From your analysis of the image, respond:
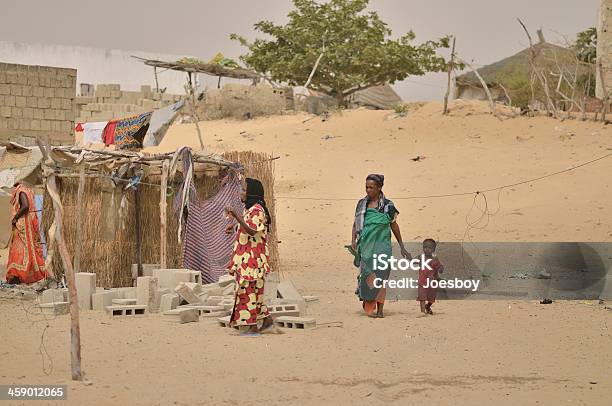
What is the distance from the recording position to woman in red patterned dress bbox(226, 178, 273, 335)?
8.41 metres

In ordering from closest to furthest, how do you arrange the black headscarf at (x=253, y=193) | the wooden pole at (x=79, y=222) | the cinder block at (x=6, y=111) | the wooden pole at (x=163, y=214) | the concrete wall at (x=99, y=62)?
the black headscarf at (x=253, y=193) → the wooden pole at (x=79, y=222) → the wooden pole at (x=163, y=214) → the cinder block at (x=6, y=111) → the concrete wall at (x=99, y=62)

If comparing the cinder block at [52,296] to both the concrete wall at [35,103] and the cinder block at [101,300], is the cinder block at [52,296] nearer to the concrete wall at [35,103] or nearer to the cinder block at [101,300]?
the cinder block at [101,300]

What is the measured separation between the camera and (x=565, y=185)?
18953 millimetres

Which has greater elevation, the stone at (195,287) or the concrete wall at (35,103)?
the concrete wall at (35,103)

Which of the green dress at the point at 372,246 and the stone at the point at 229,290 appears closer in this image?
the green dress at the point at 372,246

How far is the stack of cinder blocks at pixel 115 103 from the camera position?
2861cm

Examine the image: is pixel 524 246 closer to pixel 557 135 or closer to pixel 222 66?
pixel 557 135

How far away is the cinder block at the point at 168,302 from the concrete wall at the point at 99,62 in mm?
31071

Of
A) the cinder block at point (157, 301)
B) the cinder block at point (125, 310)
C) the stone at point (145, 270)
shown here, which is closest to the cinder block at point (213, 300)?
the cinder block at point (157, 301)

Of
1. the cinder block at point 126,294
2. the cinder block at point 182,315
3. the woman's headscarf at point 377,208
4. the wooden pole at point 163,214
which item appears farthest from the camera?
the wooden pole at point 163,214

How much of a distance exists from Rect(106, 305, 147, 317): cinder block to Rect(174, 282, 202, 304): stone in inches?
17.3

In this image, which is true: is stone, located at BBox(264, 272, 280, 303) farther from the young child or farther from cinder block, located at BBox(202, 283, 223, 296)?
the young child

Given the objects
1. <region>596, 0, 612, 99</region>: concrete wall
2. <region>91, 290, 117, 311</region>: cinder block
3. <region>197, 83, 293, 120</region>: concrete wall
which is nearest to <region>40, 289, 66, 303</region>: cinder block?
<region>91, 290, 117, 311</region>: cinder block

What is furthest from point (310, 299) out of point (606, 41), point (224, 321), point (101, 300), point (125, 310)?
point (606, 41)
